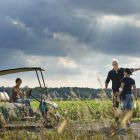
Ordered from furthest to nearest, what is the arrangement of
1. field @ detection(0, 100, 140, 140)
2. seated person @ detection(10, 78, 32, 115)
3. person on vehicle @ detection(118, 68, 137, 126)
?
person on vehicle @ detection(118, 68, 137, 126)
seated person @ detection(10, 78, 32, 115)
field @ detection(0, 100, 140, 140)

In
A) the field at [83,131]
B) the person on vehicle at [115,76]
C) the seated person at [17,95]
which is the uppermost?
the person on vehicle at [115,76]

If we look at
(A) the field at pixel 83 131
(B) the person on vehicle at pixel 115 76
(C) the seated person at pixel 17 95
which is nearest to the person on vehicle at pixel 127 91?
(B) the person on vehicle at pixel 115 76

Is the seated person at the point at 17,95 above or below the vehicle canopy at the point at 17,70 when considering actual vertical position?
below

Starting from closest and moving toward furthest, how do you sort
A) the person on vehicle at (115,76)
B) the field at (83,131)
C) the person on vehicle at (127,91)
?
1. the field at (83,131)
2. the person on vehicle at (127,91)
3. the person on vehicle at (115,76)

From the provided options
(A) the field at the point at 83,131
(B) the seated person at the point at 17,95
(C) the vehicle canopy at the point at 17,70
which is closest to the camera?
(A) the field at the point at 83,131

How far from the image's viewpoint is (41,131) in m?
10.3

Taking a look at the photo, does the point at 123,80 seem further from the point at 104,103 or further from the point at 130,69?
the point at 104,103

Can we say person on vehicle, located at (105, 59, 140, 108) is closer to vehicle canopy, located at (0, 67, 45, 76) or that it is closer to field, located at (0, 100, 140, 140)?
vehicle canopy, located at (0, 67, 45, 76)

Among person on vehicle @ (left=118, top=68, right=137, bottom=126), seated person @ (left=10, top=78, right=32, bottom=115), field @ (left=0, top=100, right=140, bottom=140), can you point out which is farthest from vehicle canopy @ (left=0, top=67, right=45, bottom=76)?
field @ (left=0, top=100, right=140, bottom=140)

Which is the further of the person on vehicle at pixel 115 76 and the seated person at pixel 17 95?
the person on vehicle at pixel 115 76

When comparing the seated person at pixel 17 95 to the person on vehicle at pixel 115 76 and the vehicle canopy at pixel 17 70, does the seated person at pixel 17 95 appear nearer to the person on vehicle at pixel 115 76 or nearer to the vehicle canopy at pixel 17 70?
the vehicle canopy at pixel 17 70

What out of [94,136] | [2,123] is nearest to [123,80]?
[2,123]

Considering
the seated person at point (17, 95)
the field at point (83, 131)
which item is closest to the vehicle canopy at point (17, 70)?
the seated person at point (17, 95)

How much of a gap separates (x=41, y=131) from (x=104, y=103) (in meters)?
1.97
